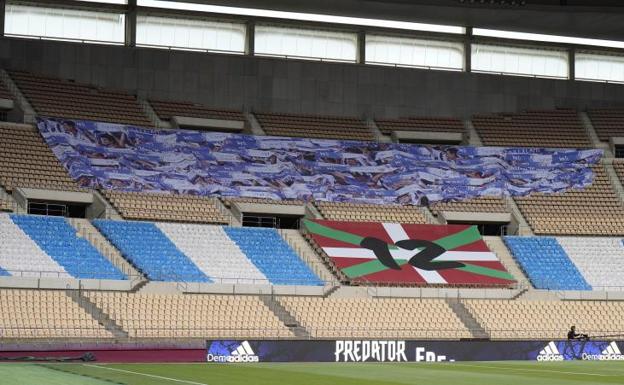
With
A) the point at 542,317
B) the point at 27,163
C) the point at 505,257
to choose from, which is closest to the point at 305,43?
the point at 505,257

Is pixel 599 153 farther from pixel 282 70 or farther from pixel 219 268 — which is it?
pixel 219 268

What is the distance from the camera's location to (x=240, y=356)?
33.8 meters

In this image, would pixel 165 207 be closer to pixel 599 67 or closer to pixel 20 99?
pixel 20 99

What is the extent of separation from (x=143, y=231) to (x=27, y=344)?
14.9 metres

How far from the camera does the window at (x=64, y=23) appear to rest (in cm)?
5481

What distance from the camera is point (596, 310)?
47719 millimetres

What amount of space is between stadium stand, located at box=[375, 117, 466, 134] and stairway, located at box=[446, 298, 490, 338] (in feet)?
50.3

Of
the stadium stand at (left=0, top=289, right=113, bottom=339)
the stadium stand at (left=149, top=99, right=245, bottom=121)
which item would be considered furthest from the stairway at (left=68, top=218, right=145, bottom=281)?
the stadium stand at (left=149, top=99, right=245, bottom=121)

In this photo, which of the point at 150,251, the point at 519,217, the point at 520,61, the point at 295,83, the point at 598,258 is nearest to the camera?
the point at 150,251

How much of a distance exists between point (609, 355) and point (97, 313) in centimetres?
1822

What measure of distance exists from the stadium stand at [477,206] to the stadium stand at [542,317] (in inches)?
325

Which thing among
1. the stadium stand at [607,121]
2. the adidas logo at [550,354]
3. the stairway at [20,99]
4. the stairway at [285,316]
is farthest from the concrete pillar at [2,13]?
the stadium stand at [607,121]

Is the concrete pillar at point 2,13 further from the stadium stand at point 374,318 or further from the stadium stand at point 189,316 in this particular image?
the stadium stand at point 374,318

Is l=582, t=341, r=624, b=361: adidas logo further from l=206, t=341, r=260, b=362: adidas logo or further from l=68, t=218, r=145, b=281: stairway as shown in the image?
l=68, t=218, r=145, b=281: stairway
